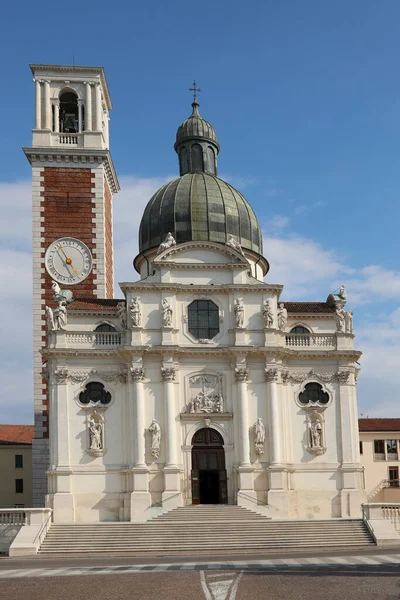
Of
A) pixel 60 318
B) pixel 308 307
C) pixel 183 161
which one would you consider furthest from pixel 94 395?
pixel 183 161

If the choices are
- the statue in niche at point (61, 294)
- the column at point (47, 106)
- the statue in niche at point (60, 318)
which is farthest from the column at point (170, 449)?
the column at point (47, 106)

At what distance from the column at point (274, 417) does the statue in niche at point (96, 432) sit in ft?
28.3

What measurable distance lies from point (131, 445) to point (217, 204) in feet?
49.9

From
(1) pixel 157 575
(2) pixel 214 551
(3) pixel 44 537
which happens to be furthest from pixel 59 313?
(1) pixel 157 575

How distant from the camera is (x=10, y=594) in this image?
826 inches

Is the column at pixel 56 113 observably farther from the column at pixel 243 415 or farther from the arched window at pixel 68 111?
the column at pixel 243 415

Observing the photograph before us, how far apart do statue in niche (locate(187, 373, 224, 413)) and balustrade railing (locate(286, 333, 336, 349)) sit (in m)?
4.52

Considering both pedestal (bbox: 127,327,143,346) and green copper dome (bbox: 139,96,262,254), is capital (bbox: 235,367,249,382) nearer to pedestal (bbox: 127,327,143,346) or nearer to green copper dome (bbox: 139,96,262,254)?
pedestal (bbox: 127,327,143,346)

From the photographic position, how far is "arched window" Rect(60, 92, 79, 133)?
2144 inches

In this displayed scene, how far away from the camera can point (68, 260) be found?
5019 centimetres

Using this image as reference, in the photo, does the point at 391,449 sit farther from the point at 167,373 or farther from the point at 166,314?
the point at 166,314

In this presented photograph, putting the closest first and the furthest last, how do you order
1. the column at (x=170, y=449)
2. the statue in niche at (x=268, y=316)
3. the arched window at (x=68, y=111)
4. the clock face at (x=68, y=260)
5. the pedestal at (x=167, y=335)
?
the column at (x=170, y=449) → the pedestal at (x=167, y=335) → the statue in niche at (x=268, y=316) → the clock face at (x=68, y=260) → the arched window at (x=68, y=111)

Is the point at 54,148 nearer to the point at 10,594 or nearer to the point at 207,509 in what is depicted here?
the point at 207,509

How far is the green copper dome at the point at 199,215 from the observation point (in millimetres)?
48562
